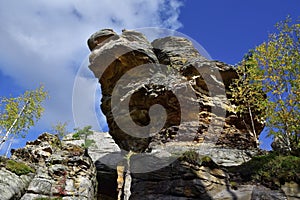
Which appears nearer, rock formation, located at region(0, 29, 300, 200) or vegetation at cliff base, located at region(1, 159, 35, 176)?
rock formation, located at region(0, 29, 300, 200)

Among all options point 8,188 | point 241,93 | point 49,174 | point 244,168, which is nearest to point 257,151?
point 241,93

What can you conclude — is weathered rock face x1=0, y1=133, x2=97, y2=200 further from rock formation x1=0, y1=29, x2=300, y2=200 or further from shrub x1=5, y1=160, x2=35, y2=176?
shrub x1=5, y1=160, x2=35, y2=176

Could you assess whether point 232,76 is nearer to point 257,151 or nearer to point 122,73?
point 257,151

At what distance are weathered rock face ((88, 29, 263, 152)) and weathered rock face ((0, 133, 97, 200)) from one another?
5.79 m

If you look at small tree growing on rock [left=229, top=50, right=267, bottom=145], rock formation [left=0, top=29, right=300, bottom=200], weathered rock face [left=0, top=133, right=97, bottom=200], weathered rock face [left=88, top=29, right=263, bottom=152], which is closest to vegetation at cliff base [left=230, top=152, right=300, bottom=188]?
rock formation [left=0, top=29, right=300, bottom=200]

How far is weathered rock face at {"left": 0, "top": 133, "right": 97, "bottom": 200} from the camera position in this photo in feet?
48.2

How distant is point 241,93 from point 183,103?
15.5 ft

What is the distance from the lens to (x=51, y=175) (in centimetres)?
1684

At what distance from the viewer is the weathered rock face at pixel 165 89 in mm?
21562

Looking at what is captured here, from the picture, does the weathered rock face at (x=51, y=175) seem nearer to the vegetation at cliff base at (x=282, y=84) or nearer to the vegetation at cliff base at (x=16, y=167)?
the vegetation at cliff base at (x=16, y=167)

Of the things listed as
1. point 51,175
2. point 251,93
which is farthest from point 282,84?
point 51,175

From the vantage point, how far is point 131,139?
85.6 feet

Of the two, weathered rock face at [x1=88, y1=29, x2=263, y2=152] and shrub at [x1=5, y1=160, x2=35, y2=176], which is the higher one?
weathered rock face at [x1=88, y1=29, x2=263, y2=152]

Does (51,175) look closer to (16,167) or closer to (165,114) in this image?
(16,167)
